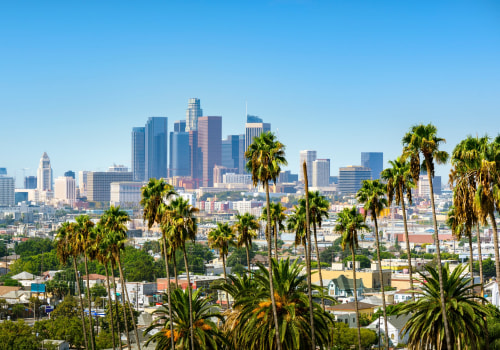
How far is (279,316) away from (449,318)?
8006mm

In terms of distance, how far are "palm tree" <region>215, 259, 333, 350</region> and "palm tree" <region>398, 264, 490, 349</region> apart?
4.74m

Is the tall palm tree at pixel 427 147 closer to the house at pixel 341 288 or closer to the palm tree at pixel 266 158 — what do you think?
the palm tree at pixel 266 158

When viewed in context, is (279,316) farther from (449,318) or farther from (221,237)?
(221,237)

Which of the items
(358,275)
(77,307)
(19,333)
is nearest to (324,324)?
(19,333)

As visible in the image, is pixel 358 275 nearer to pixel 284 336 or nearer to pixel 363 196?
pixel 363 196

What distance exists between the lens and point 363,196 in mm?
48156

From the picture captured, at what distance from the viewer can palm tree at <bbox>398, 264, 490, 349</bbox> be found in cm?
3234

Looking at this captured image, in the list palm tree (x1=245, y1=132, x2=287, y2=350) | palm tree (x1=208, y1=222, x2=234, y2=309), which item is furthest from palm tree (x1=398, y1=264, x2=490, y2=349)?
palm tree (x1=208, y1=222, x2=234, y2=309)

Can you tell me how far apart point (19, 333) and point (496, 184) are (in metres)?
53.4

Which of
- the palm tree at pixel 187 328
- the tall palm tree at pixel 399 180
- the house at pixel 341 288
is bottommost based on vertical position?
the house at pixel 341 288

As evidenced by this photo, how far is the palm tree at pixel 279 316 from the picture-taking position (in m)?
35.9

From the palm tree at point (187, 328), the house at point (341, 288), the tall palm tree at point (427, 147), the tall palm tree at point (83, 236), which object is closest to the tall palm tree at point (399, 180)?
the tall palm tree at point (427, 147)

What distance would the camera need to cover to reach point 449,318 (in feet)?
107

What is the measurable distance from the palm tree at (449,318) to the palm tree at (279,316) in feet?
15.5
